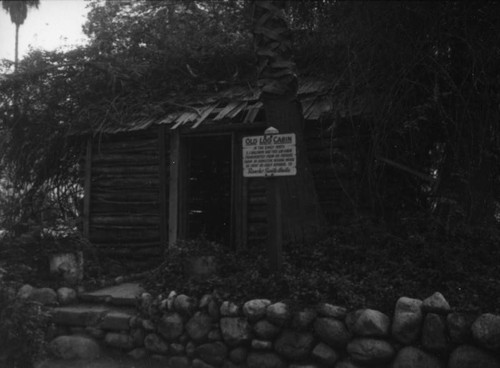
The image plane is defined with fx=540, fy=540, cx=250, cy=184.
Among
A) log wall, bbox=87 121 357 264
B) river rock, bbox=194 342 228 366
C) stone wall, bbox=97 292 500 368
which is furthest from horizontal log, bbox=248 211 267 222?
river rock, bbox=194 342 228 366

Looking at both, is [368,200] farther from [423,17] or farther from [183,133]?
[183,133]

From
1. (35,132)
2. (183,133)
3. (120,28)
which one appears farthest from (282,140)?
(120,28)

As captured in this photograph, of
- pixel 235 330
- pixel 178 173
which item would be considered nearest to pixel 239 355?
pixel 235 330

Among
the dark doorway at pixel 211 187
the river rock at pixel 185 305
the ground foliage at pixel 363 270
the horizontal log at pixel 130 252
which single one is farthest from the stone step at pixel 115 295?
the dark doorway at pixel 211 187

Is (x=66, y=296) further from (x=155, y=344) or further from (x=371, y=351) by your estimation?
(x=371, y=351)

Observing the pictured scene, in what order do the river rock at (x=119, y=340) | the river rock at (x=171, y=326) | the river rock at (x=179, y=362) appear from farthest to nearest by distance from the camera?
the river rock at (x=119, y=340), the river rock at (x=171, y=326), the river rock at (x=179, y=362)

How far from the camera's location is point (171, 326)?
19.7 ft

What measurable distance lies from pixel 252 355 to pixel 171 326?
1.03m

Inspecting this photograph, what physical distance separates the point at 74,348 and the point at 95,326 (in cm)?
38

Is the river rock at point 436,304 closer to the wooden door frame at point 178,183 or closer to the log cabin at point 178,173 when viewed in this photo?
the log cabin at point 178,173

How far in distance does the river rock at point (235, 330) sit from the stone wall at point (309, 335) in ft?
0.03

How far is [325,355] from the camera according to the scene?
5219mm

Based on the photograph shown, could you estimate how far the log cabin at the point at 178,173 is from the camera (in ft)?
26.9

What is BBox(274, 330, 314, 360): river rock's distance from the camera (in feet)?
17.5
